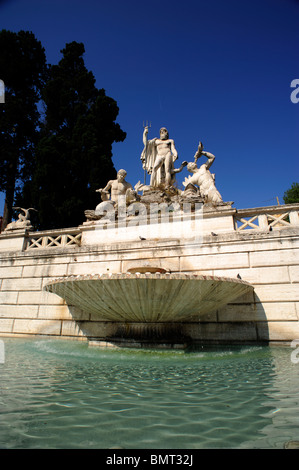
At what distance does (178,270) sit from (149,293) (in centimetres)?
269

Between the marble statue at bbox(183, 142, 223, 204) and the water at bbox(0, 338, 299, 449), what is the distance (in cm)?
579

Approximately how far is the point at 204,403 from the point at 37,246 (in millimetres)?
9935

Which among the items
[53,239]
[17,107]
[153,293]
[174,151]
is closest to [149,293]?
[153,293]

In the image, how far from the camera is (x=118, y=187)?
11492 mm

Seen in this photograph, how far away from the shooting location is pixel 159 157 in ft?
39.2

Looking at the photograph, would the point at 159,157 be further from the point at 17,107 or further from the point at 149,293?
the point at 17,107

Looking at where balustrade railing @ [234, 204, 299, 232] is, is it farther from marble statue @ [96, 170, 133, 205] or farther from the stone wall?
marble statue @ [96, 170, 133, 205]

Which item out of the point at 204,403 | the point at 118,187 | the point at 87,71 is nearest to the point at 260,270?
the point at 204,403

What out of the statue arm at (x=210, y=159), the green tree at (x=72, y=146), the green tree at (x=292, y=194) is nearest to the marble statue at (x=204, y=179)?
the statue arm at (x=210, y=159)

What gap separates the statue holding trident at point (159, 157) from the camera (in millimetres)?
11797

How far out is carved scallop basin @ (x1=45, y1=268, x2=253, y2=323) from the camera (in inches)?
225

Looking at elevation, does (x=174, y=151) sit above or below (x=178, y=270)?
above
